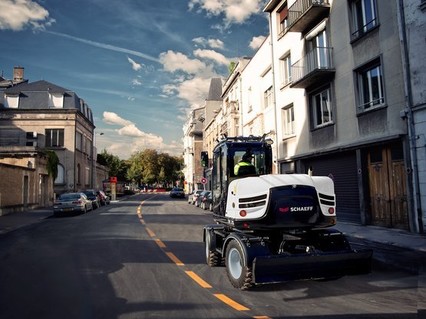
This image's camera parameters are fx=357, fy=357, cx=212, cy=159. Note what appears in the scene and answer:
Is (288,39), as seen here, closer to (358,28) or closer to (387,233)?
(358,28)

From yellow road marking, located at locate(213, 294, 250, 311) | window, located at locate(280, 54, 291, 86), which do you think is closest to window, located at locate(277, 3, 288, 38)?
window, located at locate(280, 54, 291, 86)

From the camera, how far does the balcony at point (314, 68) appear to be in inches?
646

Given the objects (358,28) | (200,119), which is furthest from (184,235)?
(200,119)

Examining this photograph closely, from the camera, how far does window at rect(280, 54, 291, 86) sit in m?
22.0

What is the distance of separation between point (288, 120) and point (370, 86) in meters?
7.89

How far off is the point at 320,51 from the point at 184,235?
11.1m

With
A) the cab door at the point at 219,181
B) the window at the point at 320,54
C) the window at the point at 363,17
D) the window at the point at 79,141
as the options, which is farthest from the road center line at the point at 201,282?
the window at the point at 79,141

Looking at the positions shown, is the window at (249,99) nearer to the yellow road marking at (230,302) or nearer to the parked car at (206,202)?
the parked car at (206,202)

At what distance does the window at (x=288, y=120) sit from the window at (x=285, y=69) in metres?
1.61

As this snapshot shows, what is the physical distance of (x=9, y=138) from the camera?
137ft

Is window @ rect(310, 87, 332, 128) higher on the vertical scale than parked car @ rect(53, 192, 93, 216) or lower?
higher

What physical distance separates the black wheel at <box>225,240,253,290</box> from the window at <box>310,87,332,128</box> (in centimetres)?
1213

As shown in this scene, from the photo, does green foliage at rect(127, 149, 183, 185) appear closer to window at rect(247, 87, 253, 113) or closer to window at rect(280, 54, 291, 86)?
window at rect(247, 87, 253, 113)

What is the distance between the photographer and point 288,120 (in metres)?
22.1
